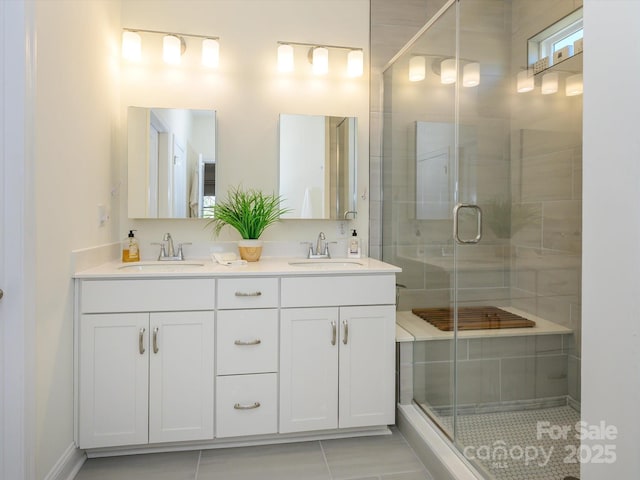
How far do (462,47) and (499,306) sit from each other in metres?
1.21

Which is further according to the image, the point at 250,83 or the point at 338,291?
the point at 250,83

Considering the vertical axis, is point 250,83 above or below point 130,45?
below

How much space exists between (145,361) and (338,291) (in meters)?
0.93

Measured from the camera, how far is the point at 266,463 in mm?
1800

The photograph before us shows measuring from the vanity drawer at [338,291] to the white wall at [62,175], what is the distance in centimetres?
94

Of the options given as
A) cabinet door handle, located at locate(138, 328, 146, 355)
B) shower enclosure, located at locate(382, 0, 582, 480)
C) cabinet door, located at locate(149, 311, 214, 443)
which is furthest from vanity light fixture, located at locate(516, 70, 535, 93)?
cabinet door handle, located at locate(138, 328, 146, 355)

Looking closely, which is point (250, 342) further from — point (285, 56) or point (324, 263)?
point (285, 56)

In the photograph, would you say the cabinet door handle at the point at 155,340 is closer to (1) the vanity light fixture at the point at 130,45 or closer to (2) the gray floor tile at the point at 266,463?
(2) the gray floor tile at the point at 266,463

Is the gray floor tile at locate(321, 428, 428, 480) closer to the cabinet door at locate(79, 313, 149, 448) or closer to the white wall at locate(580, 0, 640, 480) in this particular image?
the cabinet door at locate(79, 313, 149, 448)

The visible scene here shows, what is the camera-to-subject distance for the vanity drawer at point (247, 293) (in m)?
1.83

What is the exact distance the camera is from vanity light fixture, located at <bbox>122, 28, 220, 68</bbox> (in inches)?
87.0

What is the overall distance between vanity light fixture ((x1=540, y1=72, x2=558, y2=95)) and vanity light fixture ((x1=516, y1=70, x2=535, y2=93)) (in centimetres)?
5

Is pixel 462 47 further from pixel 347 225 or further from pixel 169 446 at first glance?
pixel 169 446

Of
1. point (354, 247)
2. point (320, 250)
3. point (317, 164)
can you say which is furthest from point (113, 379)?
point (317, 164)
